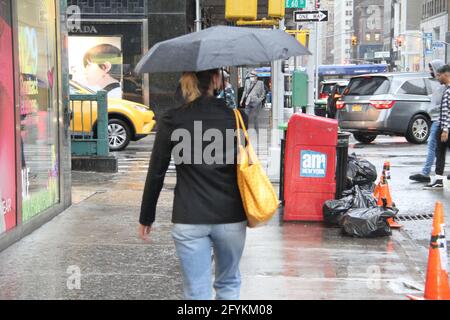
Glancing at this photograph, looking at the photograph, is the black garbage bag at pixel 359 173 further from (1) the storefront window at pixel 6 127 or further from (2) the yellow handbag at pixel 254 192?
(2) the yellow handbag at pixel 254 192

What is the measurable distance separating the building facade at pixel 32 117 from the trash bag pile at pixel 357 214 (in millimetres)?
3292

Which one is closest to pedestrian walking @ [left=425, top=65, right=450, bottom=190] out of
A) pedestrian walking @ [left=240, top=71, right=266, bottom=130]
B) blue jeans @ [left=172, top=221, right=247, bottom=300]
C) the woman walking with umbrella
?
the woman walking with umbrella

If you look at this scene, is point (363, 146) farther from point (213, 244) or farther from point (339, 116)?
point (213, 244)

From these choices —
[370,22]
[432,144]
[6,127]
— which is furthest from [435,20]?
[6,127]

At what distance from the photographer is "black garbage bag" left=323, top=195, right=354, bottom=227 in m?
7.77

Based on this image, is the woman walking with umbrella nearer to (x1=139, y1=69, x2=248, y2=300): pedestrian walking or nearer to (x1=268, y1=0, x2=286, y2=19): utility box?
(x1=139, y1=69, x2=248, y2=300): pedestrian walking

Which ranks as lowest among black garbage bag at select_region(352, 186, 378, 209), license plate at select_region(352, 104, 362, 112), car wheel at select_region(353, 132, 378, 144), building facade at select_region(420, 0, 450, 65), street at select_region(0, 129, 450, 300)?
street at select_region(0, 129, 450, 300)

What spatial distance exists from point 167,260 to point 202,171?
260 cm

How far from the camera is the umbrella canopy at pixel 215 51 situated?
375cm

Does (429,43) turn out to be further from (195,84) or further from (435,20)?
(195,84)

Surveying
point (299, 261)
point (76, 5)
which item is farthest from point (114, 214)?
point (76, 5)

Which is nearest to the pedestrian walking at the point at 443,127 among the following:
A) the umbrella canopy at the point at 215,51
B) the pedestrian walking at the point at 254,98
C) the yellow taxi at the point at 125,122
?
the umbrella canopy at the point at 215,51

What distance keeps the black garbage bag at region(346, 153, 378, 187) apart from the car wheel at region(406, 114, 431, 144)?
9.68m

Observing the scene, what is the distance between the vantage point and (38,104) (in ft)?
24.7
